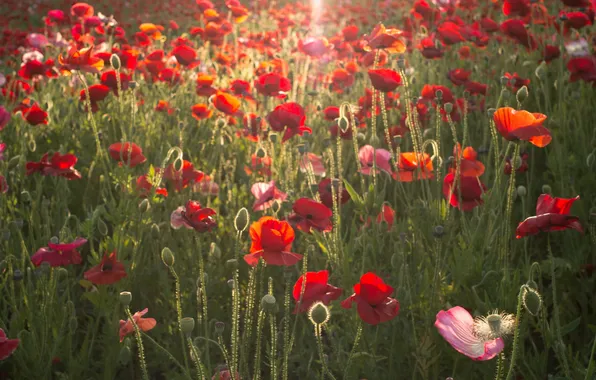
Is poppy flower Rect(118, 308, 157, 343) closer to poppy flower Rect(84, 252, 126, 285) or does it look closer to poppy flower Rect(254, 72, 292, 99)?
poppy flower Rect(84, 252, 126, 285)

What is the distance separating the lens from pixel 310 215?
1.62 meters

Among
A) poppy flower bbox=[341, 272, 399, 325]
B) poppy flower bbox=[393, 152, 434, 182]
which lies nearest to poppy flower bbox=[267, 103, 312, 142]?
poppy flower bbox=[393, 152, 434, 182]

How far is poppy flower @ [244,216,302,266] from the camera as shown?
1382mm

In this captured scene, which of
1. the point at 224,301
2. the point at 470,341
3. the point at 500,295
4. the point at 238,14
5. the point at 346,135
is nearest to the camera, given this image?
the point at 470,341

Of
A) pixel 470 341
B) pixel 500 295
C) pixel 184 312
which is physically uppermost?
pixel 470 341

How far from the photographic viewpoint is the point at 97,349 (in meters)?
2.00

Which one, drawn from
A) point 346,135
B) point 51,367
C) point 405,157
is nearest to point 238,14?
point 346,135

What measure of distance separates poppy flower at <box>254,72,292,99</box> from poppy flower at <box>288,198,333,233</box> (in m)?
0.99

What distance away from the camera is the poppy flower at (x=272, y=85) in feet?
8.20

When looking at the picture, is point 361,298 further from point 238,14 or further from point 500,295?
point 238,14

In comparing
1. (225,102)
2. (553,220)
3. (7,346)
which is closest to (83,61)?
(225,102)

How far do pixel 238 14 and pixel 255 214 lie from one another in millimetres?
1714

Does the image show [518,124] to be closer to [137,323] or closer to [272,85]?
[137,323]

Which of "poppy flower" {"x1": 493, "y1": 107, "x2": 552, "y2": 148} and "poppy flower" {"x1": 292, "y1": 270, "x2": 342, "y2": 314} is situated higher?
"poppy flower" {"x1": 493, "y1": 107, "x2": 552, "y2": 148}
